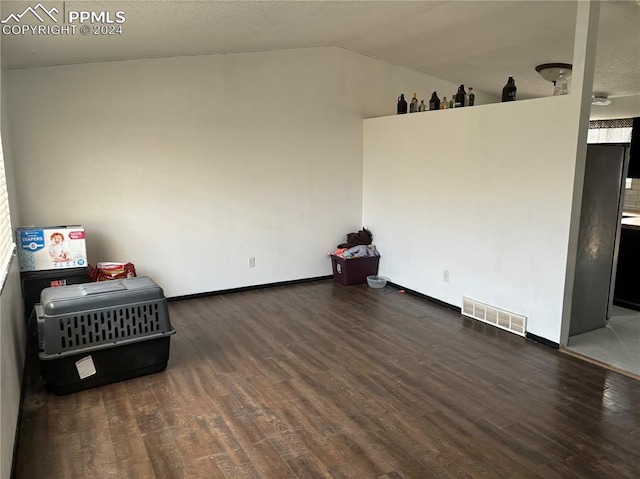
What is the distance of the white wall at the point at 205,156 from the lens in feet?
13.6

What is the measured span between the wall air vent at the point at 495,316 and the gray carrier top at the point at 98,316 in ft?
8.89

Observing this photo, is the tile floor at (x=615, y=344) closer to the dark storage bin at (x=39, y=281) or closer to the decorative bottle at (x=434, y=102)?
the decorative bottle at (x=434, y=102)

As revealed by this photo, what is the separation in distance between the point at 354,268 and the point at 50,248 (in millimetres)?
3082

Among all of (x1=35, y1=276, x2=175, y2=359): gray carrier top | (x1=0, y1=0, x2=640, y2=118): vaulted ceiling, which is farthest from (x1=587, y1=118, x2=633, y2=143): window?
(x1=35, y1=276, x2=175, y2=359): gray carrier top

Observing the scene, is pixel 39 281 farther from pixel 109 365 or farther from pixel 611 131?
pixel 611 131

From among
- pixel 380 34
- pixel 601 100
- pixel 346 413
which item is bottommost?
pixel 346 413

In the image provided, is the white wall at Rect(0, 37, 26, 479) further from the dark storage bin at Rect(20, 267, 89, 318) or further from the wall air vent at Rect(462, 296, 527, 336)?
the wall air vent at Rect(462, 296, 527, 336)

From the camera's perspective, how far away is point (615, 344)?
145 inches

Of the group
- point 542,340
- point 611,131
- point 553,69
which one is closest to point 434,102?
point 553,69

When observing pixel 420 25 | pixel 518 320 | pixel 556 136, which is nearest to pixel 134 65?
pixel 420 25

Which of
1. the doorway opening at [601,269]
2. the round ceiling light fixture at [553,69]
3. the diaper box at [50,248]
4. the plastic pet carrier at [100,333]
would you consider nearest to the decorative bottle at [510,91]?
the doorway opening at [601,269]

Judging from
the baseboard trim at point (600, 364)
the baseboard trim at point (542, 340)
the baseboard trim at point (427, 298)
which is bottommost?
the baseboard trim at point (600, 364)

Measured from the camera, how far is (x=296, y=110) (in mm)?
5215

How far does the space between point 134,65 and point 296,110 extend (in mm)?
1734
